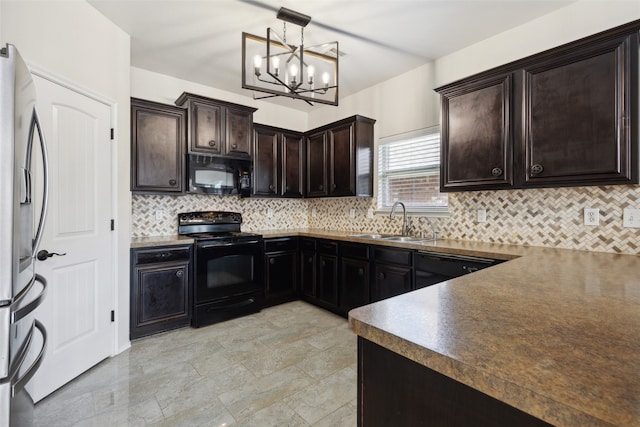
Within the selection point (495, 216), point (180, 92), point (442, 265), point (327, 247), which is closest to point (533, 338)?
point (442, 265)

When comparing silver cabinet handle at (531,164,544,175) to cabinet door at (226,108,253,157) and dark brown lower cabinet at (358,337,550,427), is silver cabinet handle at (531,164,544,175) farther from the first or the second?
cabinet door at (226,108,253,157)

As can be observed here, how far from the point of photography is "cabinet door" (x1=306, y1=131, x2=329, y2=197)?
400cm

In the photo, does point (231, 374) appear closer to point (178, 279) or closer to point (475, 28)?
point (178, 279)

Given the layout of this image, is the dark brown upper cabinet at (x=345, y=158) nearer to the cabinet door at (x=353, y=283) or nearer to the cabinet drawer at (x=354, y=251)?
the cabinet drawer at (x=354, y=251)

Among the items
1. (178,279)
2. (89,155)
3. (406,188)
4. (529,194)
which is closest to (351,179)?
(406,188)

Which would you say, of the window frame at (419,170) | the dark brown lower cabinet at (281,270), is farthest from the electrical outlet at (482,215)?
the dark brown lower cabinet at (281,270)

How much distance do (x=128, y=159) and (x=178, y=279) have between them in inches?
48.3

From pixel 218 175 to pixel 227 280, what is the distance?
126 centimetres

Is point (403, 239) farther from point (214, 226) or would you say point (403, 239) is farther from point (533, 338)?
point (533, 338)

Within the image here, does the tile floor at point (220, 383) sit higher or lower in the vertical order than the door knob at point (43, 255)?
lower

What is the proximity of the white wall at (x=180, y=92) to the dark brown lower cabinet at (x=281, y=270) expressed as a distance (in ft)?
6.11

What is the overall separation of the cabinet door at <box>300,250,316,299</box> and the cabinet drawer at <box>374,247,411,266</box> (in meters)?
1.04

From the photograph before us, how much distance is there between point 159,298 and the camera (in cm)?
293

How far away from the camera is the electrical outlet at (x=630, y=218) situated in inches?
79.3
